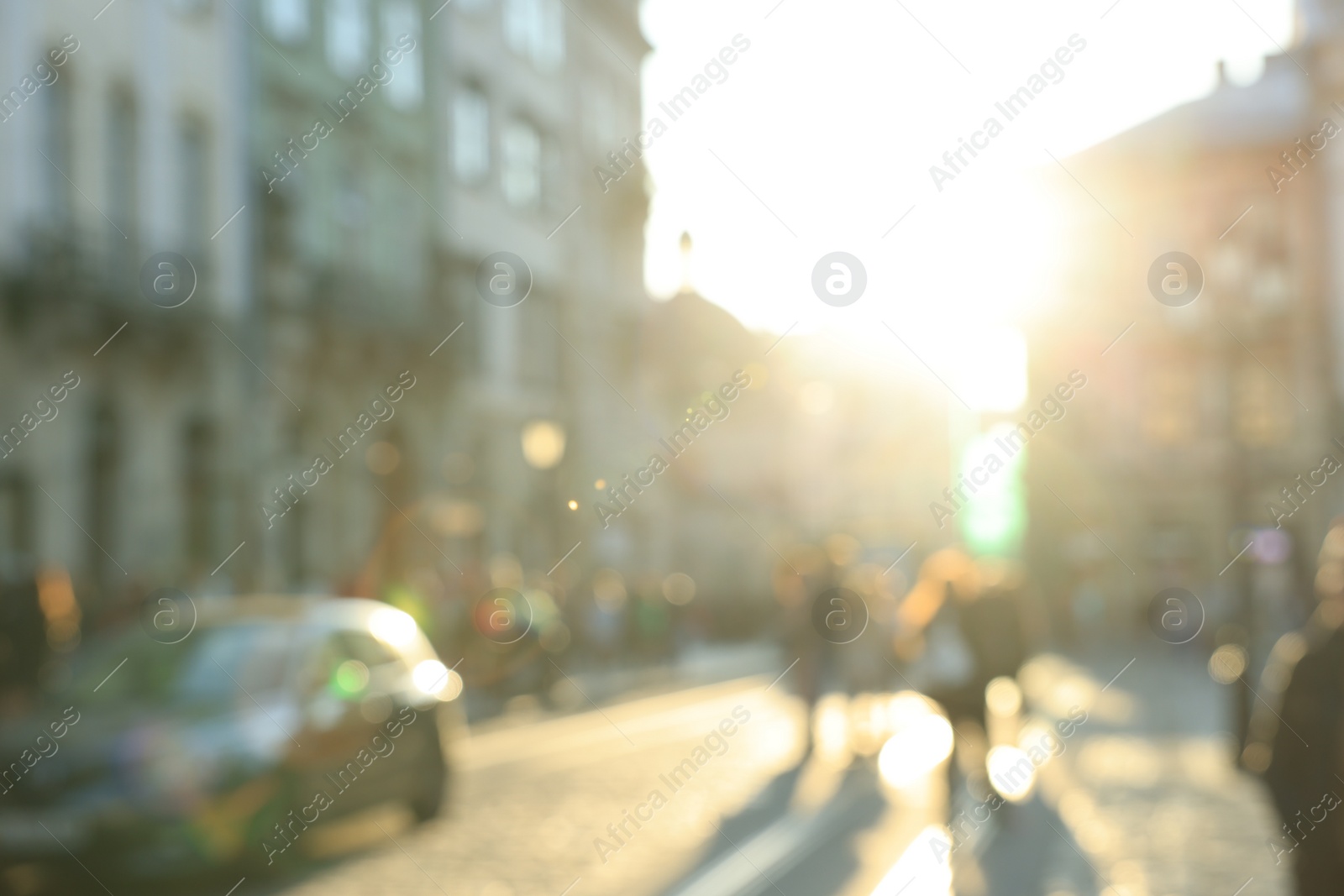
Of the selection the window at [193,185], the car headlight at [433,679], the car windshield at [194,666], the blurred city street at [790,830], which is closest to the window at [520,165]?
the window at [193,185]

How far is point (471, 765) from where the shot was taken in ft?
52.8

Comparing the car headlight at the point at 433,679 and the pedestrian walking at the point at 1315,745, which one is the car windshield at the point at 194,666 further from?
the pedestrian walking at the point at 1315,745

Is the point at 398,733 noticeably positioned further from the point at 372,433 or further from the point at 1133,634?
the point at 1133,634

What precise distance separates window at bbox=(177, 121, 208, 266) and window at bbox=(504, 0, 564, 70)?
38.6 ft

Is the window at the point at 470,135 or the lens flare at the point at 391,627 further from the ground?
the window at the point at 470,135

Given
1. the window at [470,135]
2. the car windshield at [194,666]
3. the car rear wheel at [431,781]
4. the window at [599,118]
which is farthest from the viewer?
the window at [599,118]

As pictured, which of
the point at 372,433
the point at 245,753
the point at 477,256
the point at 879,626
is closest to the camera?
the point at 245,753

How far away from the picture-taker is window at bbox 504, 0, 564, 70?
39.1 meters

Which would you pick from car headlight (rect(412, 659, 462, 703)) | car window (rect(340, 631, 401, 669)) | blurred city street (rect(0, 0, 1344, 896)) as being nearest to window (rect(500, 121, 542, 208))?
blurred city street (rect(0, 0, 1344, 896))

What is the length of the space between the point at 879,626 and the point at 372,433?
16258 mm

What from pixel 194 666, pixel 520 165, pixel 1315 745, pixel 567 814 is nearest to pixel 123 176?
pixel 520 165

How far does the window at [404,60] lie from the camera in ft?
111

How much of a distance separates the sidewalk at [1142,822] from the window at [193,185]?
1473 centimetres

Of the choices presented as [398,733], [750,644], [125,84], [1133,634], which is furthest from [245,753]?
[1133,634]
